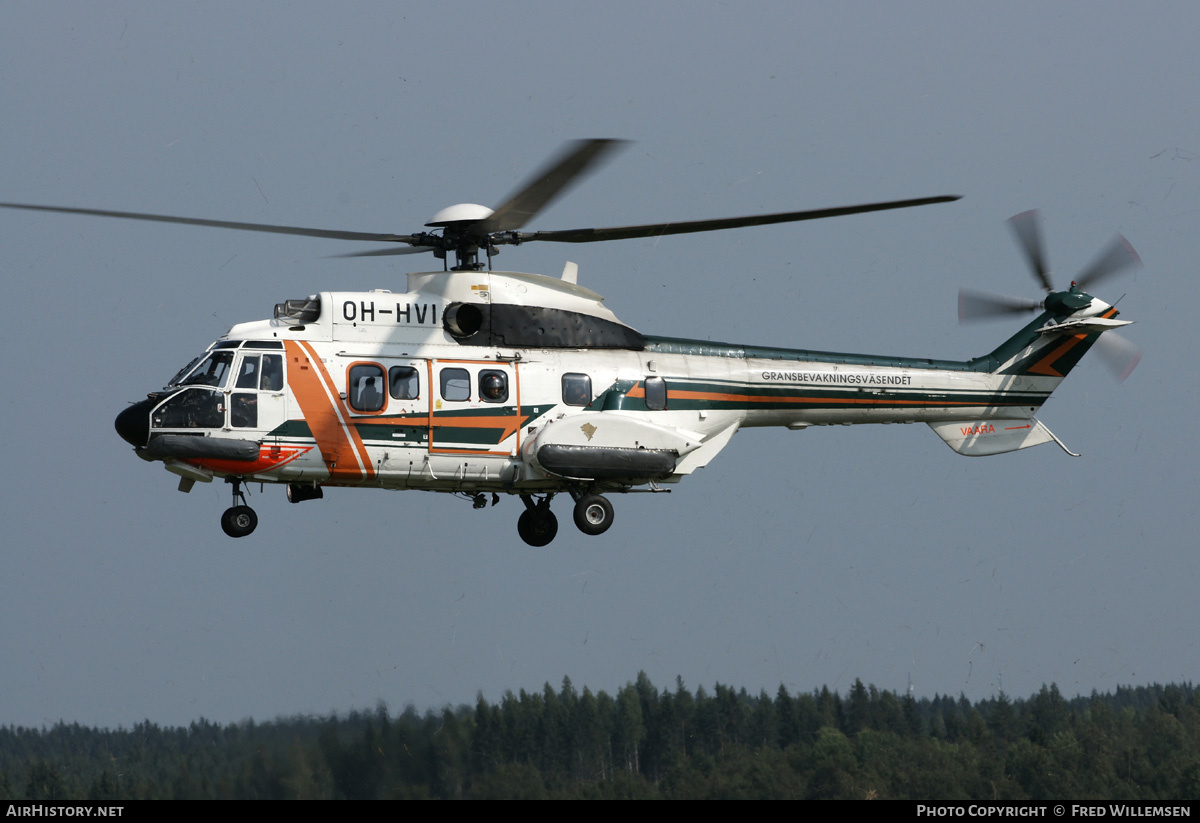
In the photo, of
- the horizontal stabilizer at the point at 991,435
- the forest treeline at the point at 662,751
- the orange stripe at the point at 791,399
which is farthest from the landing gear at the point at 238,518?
the horizontal stabilizer at the point at 991,435

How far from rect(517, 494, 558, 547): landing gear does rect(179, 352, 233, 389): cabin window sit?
506cm

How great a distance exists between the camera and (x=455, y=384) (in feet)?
69.8

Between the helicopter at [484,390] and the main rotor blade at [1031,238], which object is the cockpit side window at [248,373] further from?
the main rotor blade at [1031,238]

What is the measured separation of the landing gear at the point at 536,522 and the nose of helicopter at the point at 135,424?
5852 millimetres

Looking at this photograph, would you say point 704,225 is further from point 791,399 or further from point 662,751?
point 662,751

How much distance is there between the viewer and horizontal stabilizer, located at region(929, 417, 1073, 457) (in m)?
24.2

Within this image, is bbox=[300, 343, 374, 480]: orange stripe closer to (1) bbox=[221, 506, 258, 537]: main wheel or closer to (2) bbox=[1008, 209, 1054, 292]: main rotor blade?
(1) bbox=[221, 506, 258, 537]: main wheel

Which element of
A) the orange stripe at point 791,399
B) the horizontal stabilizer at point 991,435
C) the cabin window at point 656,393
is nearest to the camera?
the cabin window at point 656,393

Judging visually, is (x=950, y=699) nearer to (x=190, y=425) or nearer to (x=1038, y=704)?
(x=1038, y=704)

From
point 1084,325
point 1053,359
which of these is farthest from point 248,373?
point 1084,325

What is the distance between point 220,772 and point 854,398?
11.2 metres

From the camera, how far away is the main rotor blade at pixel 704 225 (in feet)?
66.1

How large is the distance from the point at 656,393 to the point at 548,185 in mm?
4449

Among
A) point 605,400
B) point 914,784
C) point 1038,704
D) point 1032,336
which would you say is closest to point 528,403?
point 605,400
